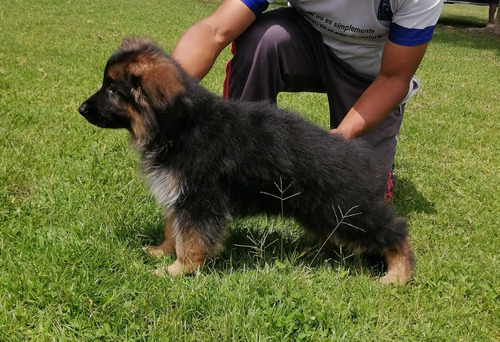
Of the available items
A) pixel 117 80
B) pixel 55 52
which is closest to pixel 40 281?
pixel 117 80

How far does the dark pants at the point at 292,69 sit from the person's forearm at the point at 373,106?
1.49ft

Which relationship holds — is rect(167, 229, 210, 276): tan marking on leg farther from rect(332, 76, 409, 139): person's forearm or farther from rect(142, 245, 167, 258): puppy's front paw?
rect(332, 76, 409, 139): person's forearm

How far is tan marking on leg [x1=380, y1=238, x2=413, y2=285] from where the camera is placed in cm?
301

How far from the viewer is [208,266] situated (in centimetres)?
298

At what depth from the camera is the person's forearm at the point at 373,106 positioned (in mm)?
3309

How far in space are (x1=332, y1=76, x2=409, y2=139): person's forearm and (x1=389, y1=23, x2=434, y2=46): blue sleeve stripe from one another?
0.24 metres

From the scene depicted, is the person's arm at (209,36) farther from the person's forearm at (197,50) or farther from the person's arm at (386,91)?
the person's arm at (386,91)

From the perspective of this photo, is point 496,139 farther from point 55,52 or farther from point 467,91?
point 55,52

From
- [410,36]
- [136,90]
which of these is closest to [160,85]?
[136,90]

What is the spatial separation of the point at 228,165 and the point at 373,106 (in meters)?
1.13

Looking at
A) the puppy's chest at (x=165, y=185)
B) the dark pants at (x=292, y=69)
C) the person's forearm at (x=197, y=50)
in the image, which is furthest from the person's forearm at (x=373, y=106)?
the puppy's chest at (x=165, y=185)

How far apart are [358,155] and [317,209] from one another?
1.29ft

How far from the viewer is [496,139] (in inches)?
239

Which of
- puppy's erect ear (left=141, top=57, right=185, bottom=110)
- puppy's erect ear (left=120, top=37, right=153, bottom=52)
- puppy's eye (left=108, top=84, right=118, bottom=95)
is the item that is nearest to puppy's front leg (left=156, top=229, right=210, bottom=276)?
puppy's erect ear (left=141, top=57, right=185, bottom=110)
